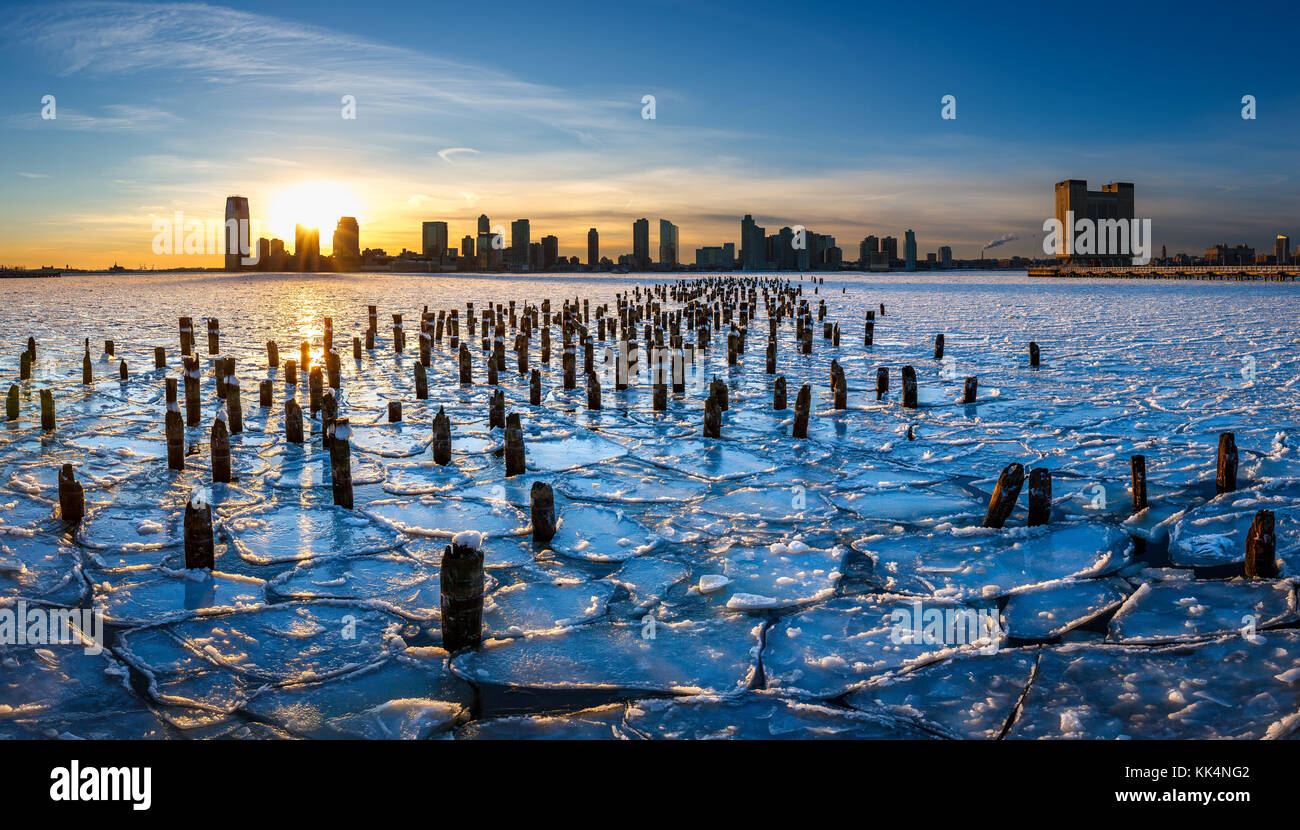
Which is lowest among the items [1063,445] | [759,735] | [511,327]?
[759,735]

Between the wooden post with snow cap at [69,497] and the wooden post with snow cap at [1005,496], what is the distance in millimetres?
7276

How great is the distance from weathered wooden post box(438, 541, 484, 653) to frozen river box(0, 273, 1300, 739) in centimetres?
12

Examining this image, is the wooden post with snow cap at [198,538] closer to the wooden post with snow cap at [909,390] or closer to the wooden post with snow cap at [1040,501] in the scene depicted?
the wooden post with snow cap at [1040,501]

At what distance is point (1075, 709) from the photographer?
150 inches

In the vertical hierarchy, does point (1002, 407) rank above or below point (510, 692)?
above

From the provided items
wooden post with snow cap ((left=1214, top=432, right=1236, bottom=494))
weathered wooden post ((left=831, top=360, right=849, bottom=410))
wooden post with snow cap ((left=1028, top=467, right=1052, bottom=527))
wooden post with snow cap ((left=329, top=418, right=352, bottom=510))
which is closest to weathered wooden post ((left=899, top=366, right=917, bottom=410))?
weathered wooden post ((left=831, top=360, right=849, bottom=410))

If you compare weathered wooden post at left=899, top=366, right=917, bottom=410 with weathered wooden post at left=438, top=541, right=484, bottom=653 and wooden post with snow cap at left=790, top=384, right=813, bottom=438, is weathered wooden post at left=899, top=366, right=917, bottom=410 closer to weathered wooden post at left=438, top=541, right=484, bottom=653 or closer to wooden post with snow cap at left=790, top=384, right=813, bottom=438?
wooden post with snow cap at left=790, top=384, right=813, bottom=438

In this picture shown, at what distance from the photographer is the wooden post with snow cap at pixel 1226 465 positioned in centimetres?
716

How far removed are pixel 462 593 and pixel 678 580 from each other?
163cm

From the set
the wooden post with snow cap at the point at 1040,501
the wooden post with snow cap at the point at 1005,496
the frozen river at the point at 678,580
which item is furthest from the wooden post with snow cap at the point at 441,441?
the wooden post with snow cap at the point at 1040,501

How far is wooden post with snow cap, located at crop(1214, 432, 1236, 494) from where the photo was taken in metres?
7.16

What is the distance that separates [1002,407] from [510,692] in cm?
978
